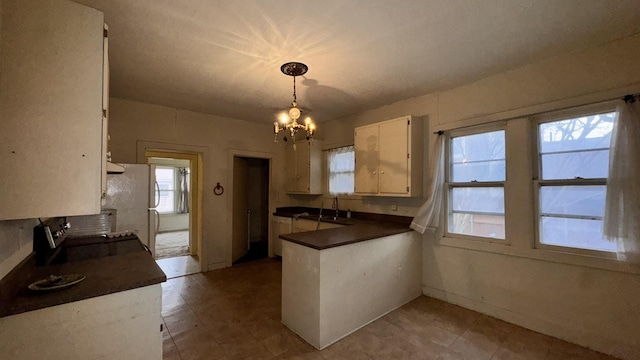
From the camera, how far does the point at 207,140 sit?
4.11m

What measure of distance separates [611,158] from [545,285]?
4.03 feet

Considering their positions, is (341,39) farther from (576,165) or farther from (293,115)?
(576,165)

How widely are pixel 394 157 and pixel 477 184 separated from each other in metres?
0.97

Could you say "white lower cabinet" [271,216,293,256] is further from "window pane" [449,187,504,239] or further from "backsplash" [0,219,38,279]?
"backsplash" [0,219,38,279]

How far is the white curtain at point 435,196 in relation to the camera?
9.91ft

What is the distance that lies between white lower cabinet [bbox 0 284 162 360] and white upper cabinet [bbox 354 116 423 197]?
266cm

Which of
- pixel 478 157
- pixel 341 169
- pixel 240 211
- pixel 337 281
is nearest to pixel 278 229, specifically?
pixel 240 211

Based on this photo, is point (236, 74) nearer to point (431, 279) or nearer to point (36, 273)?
point (36, 273)

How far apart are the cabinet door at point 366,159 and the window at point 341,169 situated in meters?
0.47

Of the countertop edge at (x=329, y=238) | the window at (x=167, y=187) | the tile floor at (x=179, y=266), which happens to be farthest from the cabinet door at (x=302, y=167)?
the window at (x=167, y=187)

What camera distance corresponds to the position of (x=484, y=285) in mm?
2713

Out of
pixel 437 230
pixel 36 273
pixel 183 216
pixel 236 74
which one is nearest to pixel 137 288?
pixel 36 273

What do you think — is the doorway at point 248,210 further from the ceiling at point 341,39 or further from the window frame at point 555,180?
the window frame at point 555,180

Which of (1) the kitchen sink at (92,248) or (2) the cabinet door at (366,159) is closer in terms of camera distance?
(1) the kitchen sink at (92,248)
